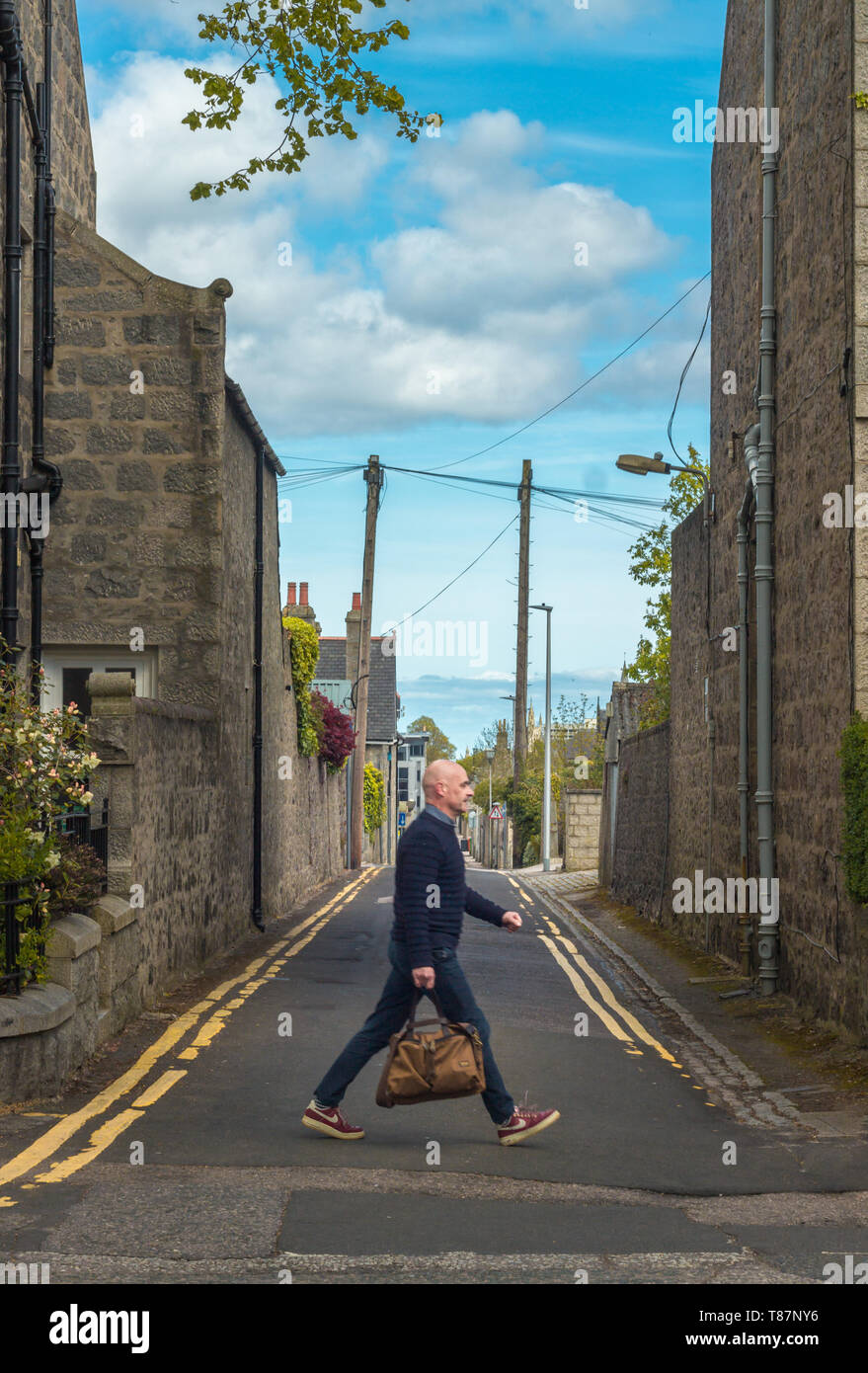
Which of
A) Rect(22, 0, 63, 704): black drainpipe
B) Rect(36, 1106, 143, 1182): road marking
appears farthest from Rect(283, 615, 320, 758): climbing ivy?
Rect(36, 1106, 143, 1182): road marking

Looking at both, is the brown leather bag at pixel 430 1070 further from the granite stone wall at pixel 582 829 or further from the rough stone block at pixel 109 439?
the granite stone wall at pixel 582 829

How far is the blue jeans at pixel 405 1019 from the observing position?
24.4ft

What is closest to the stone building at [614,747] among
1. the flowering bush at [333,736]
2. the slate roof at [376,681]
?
the flowering bush at [333,736]

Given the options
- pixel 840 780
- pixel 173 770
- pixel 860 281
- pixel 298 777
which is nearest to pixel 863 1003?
Answer: pixel 840 780

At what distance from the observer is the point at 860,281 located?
11367 mm

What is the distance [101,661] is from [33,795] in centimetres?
782

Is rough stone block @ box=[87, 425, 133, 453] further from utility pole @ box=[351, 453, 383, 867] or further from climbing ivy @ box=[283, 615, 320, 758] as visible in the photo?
utility pole @ box=[351, 453, 383, 867]

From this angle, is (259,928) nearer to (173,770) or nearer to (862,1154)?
(173,770)

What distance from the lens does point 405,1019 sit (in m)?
7.68

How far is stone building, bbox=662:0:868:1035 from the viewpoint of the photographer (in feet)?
37.6

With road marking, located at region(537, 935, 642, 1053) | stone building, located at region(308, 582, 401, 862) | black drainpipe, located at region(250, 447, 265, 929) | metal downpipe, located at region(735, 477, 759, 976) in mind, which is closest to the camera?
road marking, located at region(537, 935, 642, 1053)

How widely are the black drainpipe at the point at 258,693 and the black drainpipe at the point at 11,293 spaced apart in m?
6.64
